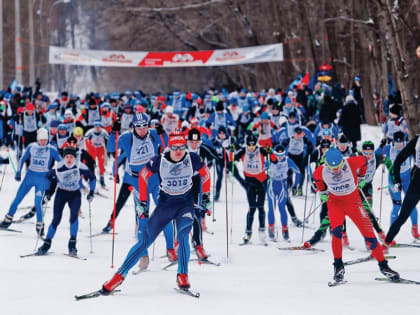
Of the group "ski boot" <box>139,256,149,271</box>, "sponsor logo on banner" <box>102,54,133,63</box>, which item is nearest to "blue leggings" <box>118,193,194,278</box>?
"ski boot" <box>139,256,149,271</box>

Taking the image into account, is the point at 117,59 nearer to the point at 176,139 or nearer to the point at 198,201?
the point at 198,201

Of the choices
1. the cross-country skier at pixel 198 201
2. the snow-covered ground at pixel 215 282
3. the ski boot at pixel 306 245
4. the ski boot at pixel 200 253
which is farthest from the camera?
the ski boot at pixel 306 245

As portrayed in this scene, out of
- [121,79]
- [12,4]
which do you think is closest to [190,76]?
[121,79]

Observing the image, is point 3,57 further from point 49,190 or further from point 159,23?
point 49,190

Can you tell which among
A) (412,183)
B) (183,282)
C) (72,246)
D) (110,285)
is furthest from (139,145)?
(412,183)

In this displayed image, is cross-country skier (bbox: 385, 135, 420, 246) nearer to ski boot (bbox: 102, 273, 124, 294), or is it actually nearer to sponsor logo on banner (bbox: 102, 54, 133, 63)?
ski boot (bbox: 102, 273, 124, 294)

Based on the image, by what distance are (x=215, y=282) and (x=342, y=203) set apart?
6.32 feet

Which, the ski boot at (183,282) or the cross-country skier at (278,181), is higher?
the cross-country skier at (278,181)

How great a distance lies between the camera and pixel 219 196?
17.7 meters

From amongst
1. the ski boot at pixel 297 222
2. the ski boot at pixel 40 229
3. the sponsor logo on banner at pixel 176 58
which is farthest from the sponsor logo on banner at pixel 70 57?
the ski boot at pixel 40 229

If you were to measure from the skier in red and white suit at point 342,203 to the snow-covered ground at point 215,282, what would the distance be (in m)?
0.36

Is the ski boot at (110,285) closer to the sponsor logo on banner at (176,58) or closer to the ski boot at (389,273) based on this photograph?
the ski boot at (389,273)

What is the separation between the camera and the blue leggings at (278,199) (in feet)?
41.9

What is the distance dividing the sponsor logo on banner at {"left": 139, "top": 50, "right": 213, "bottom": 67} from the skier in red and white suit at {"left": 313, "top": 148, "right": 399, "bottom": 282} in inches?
916
